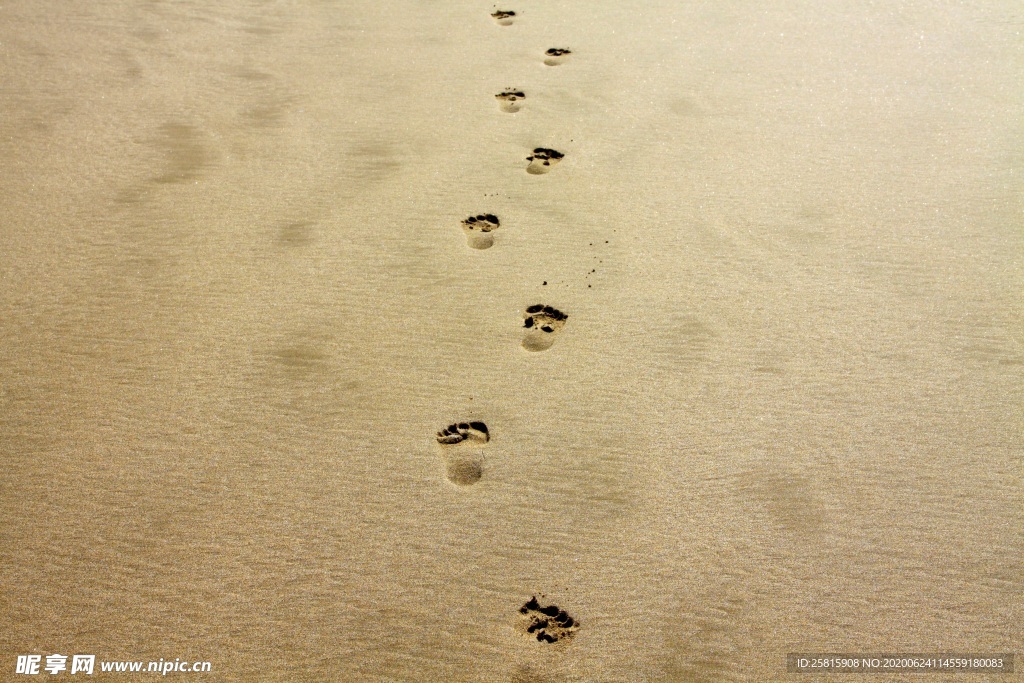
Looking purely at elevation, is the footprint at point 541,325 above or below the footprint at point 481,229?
below

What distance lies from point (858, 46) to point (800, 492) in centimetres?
242

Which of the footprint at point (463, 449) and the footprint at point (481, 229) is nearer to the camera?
the footprint at point (463, 449)

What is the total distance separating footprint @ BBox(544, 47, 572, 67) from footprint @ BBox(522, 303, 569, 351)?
1.54 m

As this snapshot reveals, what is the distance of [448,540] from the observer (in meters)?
1.65

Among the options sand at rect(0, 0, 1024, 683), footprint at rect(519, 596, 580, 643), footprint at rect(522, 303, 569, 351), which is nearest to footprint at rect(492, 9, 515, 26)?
sand at rect(0, 0, 1024, 683)

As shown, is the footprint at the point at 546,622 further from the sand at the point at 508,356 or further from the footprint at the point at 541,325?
the footprint at the point at 541,325

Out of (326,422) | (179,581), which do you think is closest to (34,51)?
(326,422)

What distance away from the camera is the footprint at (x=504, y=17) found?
3.53 m

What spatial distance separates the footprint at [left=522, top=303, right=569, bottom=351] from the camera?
6.82 ft

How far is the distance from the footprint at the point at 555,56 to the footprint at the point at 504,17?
0.37 m

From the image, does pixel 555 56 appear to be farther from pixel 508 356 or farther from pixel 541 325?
pixel 508 356

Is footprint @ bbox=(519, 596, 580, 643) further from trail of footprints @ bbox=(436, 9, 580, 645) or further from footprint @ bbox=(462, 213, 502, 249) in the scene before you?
footprint @ bbox=(462, 213, 502, 249)

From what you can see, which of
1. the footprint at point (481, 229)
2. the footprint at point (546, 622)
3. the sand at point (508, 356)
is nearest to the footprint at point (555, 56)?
the sand at point (508, 356)

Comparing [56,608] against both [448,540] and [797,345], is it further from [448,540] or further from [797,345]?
[797,345]
